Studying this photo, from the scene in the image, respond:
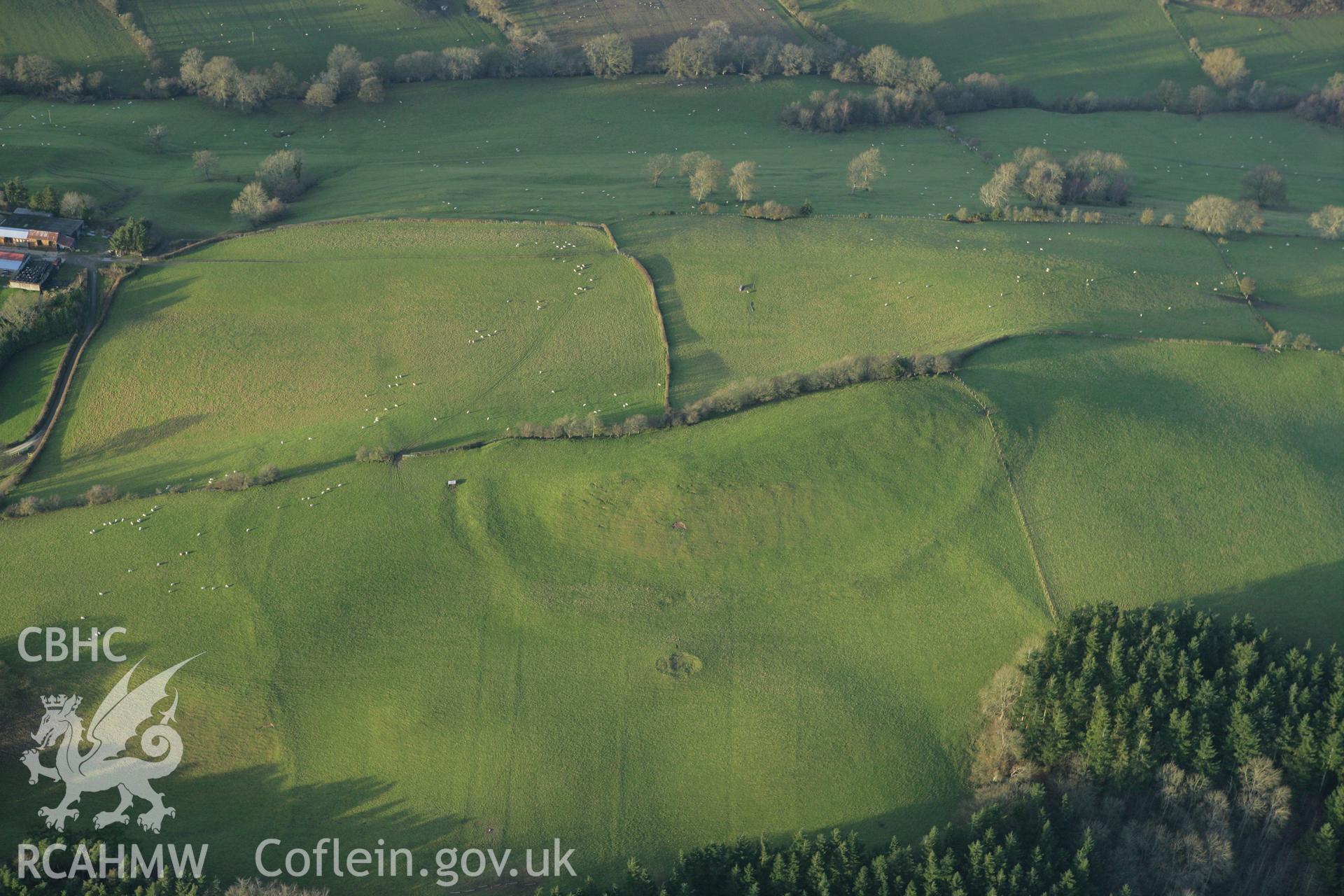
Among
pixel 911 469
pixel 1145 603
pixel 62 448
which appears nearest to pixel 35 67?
pixel 62 448

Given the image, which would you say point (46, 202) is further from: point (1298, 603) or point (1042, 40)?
point (1042, 40)

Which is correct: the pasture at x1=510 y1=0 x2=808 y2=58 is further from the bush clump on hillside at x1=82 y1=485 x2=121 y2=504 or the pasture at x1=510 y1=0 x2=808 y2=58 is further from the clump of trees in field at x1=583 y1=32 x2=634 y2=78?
the bush clump on hillside at x1=82 y1=485 x2=121 y2=504

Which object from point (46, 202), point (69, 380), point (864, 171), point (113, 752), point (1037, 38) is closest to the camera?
point (113, 752)

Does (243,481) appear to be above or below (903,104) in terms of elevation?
below

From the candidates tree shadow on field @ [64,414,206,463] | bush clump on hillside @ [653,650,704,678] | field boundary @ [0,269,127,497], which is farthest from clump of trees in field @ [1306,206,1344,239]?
field boundary @ [0,269,127,497]

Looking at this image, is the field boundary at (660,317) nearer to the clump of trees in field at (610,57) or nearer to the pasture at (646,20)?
the clump of trees in field at (610,57)

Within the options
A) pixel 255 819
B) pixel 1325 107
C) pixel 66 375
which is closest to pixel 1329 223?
pixel 1325 107

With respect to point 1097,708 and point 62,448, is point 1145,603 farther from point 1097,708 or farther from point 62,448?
point 62,448
